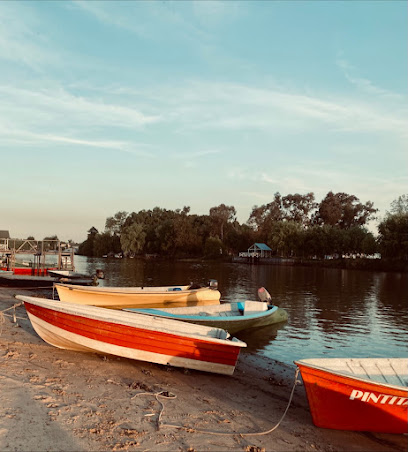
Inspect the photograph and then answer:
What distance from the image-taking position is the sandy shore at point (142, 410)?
639cm

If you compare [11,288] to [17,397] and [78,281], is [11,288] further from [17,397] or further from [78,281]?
[17,397]

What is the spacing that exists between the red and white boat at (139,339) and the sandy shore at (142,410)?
383mm

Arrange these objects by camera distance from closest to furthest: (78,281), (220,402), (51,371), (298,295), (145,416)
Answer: (145,416), (220,402), (51,371), (78,281), (298,295)

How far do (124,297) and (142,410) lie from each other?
12.3 metres

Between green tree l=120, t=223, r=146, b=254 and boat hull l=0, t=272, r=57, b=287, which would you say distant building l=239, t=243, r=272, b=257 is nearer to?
green tree l=120, t=223, r=146, b=254

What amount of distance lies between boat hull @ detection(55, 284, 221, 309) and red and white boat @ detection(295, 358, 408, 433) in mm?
12390

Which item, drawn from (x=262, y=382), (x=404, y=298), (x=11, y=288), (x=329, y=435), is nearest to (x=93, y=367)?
(x=262, y=382)

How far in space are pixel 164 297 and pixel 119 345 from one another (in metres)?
9.32

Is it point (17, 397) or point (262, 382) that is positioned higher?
point (17, 397)

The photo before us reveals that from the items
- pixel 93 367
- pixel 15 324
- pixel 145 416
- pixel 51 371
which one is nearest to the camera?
pixel 145 416

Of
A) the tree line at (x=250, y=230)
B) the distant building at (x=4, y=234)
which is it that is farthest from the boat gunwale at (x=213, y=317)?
the tree line at (x=250, y=230)

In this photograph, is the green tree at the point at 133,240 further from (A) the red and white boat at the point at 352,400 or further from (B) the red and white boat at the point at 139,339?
Result: (A) the red and white boat at the point at 352,400

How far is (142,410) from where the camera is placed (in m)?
7.64

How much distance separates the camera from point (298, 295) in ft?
110
